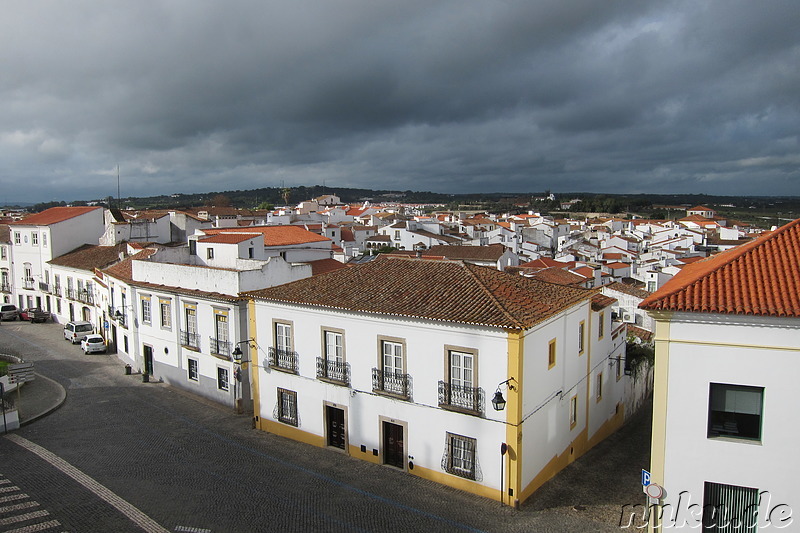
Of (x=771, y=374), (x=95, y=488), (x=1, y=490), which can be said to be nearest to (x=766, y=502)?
(x=771, y=374)

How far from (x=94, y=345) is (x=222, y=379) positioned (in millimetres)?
14047

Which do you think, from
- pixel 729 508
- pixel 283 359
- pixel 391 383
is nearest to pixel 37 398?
pixel 283 359

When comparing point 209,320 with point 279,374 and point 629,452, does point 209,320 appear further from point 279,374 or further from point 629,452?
point 629,452

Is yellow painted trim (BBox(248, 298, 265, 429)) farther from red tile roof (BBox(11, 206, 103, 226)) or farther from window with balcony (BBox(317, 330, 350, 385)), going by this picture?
red tile roof (BBox(11, 206, 103, 226))

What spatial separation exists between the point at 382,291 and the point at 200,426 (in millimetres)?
9227

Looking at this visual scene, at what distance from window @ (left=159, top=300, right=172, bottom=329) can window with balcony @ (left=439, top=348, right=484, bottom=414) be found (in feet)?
51.8

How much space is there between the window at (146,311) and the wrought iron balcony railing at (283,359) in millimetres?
10534

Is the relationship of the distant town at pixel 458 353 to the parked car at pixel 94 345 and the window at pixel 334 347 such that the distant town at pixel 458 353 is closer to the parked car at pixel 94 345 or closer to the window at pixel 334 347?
the window at pixel 334 347

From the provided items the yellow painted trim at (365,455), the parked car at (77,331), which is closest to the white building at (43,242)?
the parked car at (77,331)

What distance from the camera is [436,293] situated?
57.6 ft

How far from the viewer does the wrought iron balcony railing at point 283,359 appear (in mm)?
19875

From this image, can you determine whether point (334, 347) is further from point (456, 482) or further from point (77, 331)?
point (77, 331)

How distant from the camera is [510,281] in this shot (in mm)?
18594

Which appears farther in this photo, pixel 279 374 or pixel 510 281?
pixel 279 374
